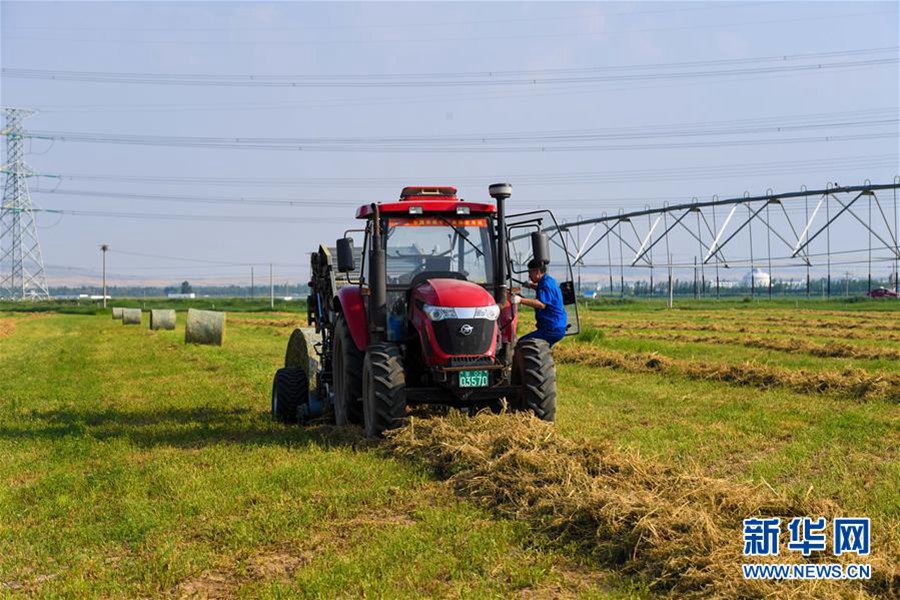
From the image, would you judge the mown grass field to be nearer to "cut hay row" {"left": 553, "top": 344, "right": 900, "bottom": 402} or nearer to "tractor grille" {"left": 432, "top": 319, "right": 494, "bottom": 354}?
"cut hay row" {"left": 553, "top": 344, "right": 900, "bottom": 402}

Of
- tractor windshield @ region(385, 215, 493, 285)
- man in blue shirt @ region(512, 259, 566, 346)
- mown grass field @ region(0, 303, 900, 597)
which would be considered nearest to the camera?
mown grass field @ region(0, 303, 900, 597)

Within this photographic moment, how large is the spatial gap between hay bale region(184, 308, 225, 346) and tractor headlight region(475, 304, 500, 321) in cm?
1727

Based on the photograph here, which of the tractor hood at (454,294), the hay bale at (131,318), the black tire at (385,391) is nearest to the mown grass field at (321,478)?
the black tire at (385,391)

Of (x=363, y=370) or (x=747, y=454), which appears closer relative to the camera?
(x=747, y=454)

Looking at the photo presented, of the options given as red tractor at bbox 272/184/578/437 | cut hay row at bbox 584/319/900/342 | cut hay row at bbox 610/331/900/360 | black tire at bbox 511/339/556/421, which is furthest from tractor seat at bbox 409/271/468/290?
cut hay row at bbox 584/319/900/342

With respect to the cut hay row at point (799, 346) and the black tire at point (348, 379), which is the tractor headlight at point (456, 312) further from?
the cut hay row at point (799, 346)

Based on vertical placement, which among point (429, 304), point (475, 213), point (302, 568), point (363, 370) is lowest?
point (302, 568)

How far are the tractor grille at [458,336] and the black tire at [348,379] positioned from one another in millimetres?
1362

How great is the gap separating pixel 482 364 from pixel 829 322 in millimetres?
26035

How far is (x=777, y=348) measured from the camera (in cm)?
Result: 2141

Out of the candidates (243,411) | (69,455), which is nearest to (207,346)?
(243,411)

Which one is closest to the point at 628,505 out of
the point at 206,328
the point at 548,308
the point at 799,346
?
the point at 548,308

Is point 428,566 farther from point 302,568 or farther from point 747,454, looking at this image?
point 747,454

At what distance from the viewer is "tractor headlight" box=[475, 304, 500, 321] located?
9734 millimetres
